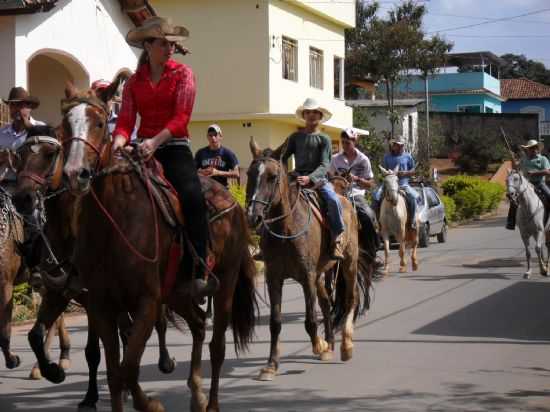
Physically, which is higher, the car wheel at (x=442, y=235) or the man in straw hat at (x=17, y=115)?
the man in straw hat at (x=17, y=115)

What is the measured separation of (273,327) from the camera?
9875mm

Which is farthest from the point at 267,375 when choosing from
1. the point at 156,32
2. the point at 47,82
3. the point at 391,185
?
the point at 47,82

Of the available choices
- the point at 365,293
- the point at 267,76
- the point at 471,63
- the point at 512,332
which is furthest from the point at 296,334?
the point at 471,63

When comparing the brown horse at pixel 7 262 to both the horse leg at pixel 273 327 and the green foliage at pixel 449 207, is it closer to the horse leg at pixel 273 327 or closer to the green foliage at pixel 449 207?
the horse leg at pixel 273 327

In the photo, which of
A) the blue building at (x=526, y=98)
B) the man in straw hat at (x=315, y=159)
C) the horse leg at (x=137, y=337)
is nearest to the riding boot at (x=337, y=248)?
the man in straw hat at (x=315, y=159)

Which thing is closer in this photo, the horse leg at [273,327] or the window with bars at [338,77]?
the horse leg at [273,327]

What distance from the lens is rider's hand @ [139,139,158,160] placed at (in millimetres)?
7023

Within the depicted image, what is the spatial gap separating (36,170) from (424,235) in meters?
20.9

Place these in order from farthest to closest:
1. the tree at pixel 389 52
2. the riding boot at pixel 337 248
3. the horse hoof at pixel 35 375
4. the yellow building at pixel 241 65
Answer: the tree at pixel 389 52, the yellow building at pixel 241 65, the riding boot at pixel 337 248, the horse hoof at pixel 35 375

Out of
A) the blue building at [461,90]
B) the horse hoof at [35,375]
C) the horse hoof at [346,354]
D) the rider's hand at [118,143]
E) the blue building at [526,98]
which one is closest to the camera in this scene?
the rider's hand at [118,143]

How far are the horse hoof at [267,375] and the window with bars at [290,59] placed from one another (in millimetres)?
25835

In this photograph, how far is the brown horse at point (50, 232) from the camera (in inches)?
287


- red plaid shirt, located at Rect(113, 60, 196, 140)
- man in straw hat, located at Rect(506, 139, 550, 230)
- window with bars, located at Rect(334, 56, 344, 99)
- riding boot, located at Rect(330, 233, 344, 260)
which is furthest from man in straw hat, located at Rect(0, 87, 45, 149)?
window with bars, located at Rect(334, 56, 344, 99)

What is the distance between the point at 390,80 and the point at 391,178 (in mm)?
34256
